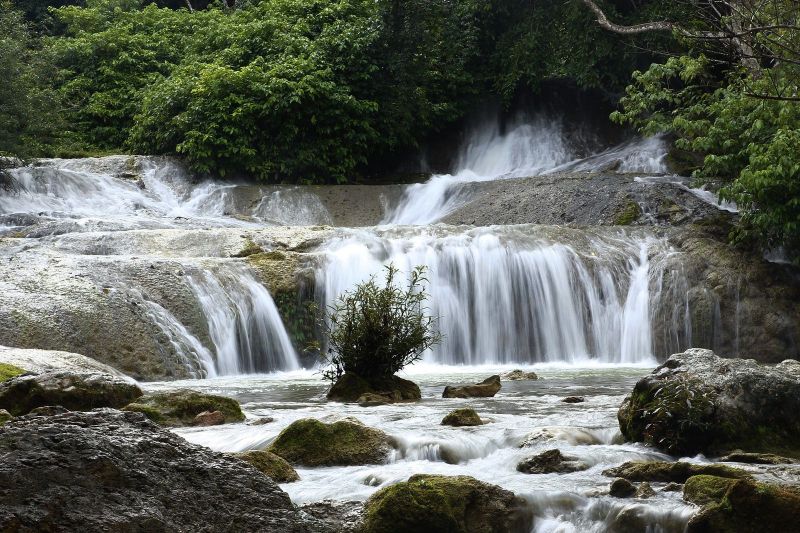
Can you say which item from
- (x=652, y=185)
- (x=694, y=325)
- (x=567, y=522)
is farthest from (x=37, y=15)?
(x=567, y=522)

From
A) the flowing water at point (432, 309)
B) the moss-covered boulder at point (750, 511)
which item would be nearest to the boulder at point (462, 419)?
the flowing water at point (432, 309)

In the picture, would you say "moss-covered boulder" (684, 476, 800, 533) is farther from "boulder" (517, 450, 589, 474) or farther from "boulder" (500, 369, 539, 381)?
"boulder" (500, 369, 539, 381)

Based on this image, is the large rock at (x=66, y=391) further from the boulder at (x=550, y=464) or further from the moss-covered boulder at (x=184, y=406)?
the boulder at (x=550, y=464)

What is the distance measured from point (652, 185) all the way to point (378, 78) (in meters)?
9.29

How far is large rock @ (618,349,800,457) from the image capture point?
6648mm

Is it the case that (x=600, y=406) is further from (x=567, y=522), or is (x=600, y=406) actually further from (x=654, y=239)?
(x=654, y=239)

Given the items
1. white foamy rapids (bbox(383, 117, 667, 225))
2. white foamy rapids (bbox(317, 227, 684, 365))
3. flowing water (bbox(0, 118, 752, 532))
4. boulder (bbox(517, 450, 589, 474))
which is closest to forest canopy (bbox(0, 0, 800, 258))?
white foamy rapids (bbox(383, 117, 667, 225))

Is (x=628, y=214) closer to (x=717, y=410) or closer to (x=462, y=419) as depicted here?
(x=462, y=419)

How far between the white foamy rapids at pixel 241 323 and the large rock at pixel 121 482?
30.3 feet

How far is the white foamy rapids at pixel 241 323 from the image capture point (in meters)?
13.6

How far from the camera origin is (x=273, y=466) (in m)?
5.89

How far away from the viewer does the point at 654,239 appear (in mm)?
17281

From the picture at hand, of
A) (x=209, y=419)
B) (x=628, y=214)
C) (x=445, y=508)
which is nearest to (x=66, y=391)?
(x=209, y=419)

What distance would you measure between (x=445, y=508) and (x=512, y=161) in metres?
23.0
